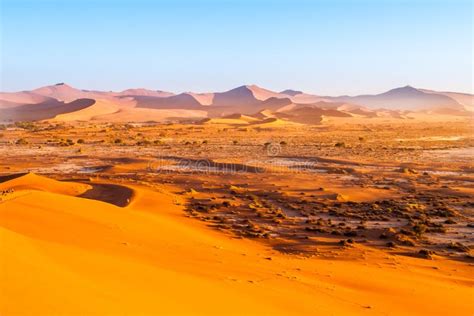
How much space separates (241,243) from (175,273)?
3954mm

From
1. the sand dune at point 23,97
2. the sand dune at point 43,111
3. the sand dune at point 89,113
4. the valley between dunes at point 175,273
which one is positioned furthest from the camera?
the sand dune at point 23,97

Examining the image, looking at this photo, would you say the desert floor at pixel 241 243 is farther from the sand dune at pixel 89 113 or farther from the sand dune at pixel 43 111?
the sand dune at pixel 43 111

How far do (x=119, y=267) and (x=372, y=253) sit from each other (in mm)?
5765

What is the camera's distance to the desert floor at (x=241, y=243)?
5.59m

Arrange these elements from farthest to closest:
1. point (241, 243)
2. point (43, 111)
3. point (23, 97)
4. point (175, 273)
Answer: point (23, 97) < point (43, 111) < point (241, 243) < point (175, 273)

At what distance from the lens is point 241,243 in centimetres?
1090

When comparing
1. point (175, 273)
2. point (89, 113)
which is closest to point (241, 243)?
point (175, 273)

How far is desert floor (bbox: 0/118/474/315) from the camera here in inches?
220

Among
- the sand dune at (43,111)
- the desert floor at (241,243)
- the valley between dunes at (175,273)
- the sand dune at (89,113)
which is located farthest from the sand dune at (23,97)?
the valley between dunes at (175,273)

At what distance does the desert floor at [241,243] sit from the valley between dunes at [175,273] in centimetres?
3

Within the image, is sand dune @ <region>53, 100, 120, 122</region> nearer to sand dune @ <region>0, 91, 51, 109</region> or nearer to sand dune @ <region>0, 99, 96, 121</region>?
sand dune @ <region>0, 99, 96, 121</region>

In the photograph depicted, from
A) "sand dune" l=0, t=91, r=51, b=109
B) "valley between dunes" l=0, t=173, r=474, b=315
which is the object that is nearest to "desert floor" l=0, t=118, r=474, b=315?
"valley between dunes" l=0, t=173, r=474, b=315

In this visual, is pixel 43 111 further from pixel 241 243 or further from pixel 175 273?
pixel 175 273

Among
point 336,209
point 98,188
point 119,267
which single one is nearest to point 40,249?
point 119,267
